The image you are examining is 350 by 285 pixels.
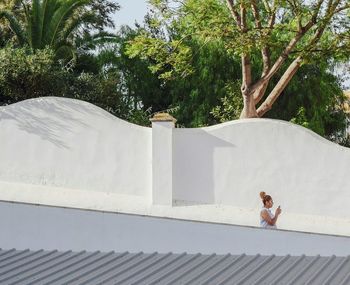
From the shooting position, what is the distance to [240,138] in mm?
13000

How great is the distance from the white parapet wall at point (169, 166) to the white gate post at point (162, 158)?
0.07 feet

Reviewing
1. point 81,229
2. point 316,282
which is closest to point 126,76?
point 81,229

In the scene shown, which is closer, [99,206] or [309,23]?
[99,206]

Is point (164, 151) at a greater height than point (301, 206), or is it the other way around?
point (164, 151)

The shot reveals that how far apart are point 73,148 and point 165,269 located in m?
5.54

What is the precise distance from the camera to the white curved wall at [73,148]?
13.3m

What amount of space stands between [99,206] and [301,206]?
3.97 metres

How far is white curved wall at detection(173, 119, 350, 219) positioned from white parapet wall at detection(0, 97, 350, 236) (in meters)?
0.02

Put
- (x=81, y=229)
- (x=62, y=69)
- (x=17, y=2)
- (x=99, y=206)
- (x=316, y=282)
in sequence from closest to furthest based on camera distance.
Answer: (x=316, y=282) → (x=81, y=229) → (x=99, y=206) → (x=62, y=69) → (x=17, y=2)

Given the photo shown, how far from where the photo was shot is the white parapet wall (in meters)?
12.8

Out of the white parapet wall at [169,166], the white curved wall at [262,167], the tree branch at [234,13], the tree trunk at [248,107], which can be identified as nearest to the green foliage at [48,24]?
the tree branch at [234,13]

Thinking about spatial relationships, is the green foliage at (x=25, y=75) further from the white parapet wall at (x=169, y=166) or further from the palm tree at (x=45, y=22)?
the white parapet wall at (x=169, y=166)

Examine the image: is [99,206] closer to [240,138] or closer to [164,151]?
[164,151]

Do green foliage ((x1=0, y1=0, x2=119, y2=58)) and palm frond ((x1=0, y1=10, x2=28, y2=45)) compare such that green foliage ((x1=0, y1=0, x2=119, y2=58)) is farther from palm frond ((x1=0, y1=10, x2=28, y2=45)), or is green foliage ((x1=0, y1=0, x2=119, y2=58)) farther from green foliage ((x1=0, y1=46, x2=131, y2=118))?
green foliage ((x1=0, y1=46, x2=131, y2=118))
